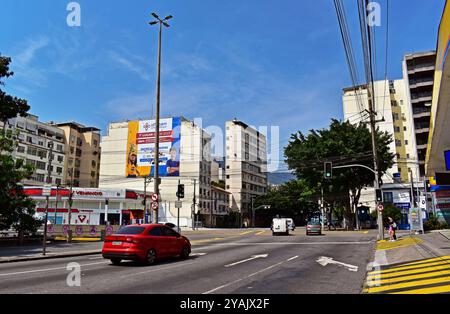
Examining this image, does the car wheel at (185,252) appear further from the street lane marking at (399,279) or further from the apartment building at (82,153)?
the apartment building at (82,153)

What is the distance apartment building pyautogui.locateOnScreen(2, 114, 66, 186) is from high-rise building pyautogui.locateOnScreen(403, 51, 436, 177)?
74255 mm

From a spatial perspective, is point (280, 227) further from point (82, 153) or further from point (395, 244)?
point (82, 153)

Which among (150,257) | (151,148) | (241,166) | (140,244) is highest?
(151,148)

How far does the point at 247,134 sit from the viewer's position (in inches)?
4279

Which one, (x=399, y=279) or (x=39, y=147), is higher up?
(x=39, y=147)

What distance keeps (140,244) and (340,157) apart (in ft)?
120

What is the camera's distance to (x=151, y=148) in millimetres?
84375

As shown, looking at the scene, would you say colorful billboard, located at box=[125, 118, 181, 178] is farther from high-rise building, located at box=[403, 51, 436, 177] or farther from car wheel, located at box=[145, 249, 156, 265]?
car wheel, located at box=[145, 249, 156, 265]

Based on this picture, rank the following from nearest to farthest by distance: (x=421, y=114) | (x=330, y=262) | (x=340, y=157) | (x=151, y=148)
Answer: (x=330, y=262) → (x=340, y=157) → (x=421, y=114) → (x=151, y=148)

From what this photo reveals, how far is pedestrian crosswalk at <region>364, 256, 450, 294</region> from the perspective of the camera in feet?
27.4

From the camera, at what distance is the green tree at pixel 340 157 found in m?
43.9

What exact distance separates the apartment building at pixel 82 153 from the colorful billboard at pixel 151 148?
19.3 metres

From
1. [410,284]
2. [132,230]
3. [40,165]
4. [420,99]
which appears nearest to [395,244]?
[410,284]
